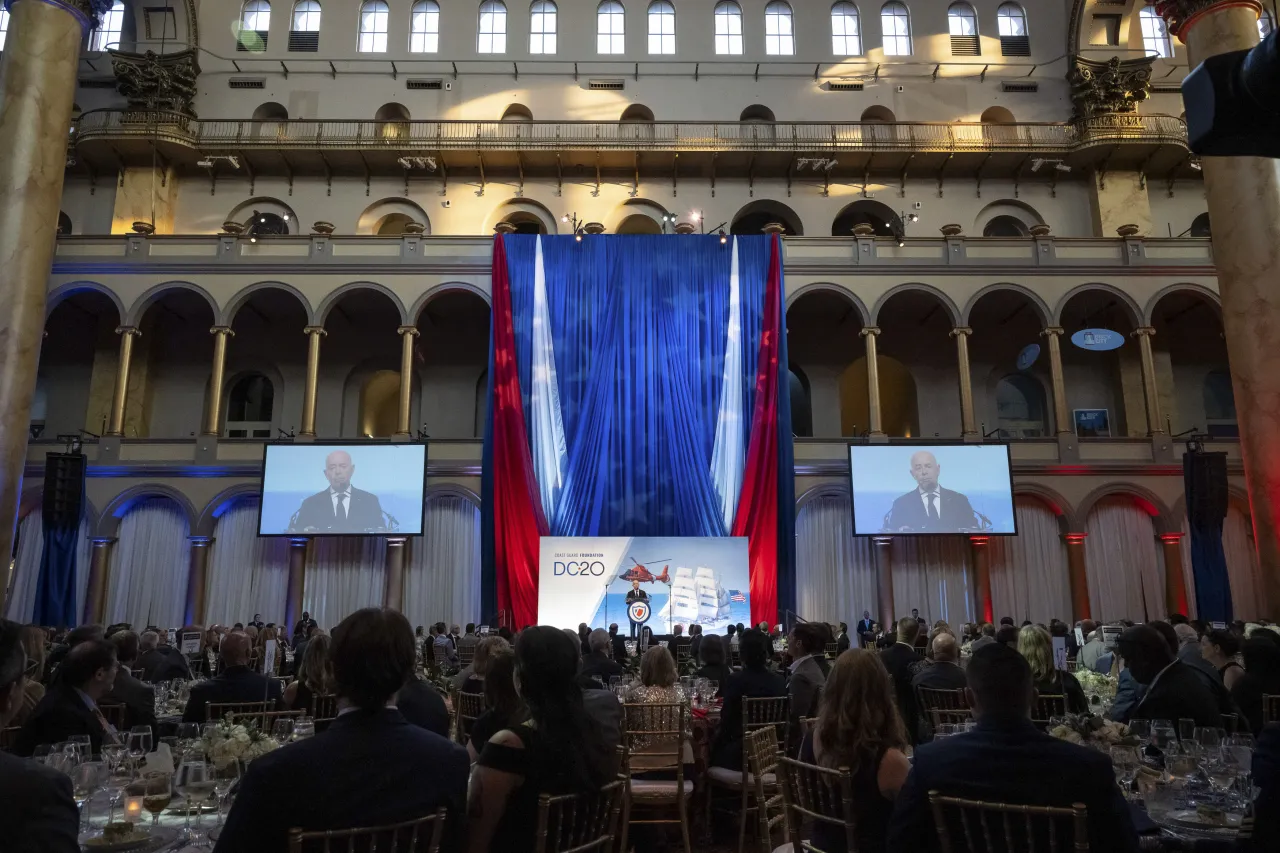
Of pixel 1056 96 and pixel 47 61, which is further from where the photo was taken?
pixel 1056 96

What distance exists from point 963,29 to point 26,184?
2110 cm

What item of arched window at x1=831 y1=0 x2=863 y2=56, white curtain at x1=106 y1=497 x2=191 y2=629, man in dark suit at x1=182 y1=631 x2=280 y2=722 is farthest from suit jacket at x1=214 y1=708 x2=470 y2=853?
arched window at x1=831 y1=0 x2=863 y2=56

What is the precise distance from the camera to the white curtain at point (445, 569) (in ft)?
60.3

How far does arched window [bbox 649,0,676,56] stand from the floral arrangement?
22.2 m

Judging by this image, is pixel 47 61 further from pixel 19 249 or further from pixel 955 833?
pixel 955 833

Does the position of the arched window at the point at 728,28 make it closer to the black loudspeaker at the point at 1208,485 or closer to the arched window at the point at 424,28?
the arched window at the point at 424,28

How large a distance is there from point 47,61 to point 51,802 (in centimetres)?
1389

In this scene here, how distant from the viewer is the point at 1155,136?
2105cm

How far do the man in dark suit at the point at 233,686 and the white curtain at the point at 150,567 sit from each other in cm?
1365

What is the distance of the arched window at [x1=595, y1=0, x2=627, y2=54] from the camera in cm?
2348

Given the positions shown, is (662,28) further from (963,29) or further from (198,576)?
(198,576)

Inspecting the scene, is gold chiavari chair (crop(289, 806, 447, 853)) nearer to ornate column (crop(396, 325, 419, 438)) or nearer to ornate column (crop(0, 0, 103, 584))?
ornate column (crop(0, 0, 103, 584))

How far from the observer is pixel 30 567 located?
59.0ft

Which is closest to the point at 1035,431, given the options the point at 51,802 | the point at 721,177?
the point at 721,177
